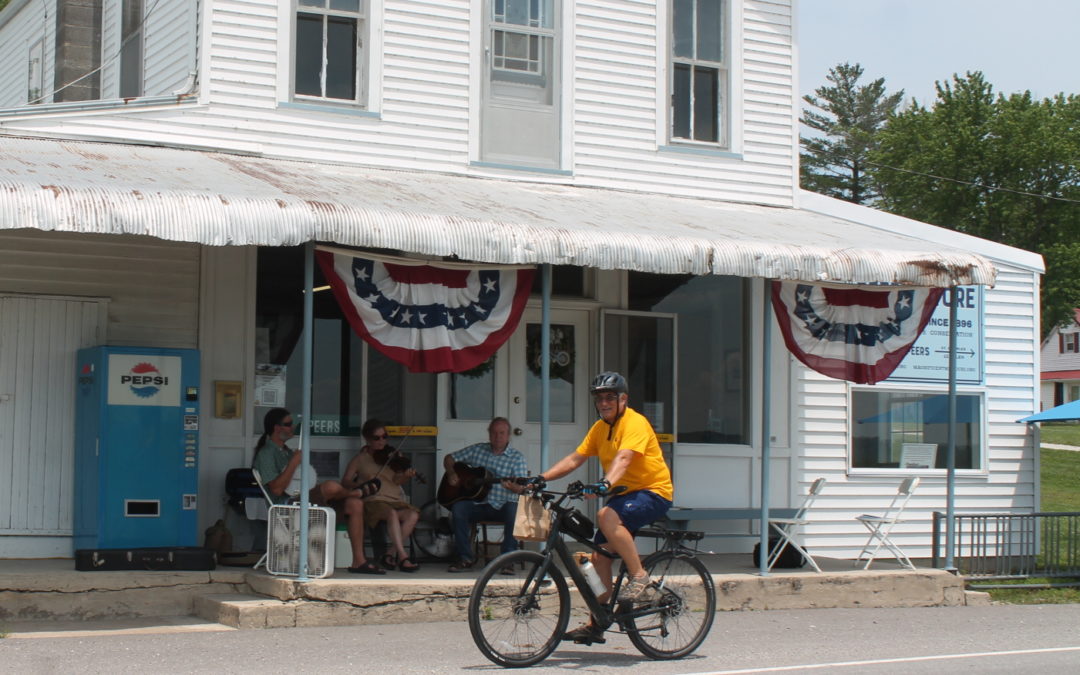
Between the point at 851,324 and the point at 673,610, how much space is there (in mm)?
4488

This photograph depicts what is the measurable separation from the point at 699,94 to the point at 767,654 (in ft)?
23.6

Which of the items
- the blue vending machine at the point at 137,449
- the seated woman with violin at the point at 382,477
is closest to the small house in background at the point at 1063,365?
the seated woman with violin at the point at 382,477

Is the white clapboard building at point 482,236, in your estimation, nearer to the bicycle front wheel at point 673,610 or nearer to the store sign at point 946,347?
the store sign at point 946,347

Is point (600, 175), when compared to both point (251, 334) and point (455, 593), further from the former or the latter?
point (455, 593)

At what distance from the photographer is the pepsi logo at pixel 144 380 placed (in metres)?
11.0

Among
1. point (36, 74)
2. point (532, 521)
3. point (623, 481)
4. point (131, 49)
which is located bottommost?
point (532, 521)

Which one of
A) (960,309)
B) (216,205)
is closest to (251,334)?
(216,205)

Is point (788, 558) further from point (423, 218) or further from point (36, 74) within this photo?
point (36, 74)

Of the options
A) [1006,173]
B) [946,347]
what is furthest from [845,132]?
[946,347]

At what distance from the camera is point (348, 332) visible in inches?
499

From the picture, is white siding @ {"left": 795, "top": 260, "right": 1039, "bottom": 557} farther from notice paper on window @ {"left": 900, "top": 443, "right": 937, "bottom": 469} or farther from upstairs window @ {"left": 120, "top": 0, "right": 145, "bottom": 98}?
upstairs window @ {"left": 120, "top": 0, "right": 145, "bottom": 98}

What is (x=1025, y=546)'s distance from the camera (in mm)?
14016

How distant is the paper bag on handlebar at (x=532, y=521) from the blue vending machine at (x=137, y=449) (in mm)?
3818

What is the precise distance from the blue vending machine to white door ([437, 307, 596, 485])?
2.55m
